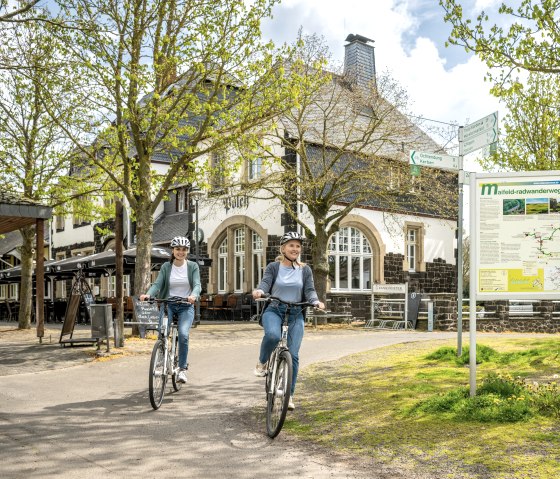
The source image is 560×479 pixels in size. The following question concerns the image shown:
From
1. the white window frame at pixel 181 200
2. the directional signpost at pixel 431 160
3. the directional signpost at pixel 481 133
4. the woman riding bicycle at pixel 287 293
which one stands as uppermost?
the white window frame at pixel 181 200

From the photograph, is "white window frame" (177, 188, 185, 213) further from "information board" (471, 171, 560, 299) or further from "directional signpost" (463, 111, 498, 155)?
"information board" (471, 171, 560, 299)

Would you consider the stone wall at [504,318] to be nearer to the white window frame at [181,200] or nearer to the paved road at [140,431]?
the paved road at [140,431]

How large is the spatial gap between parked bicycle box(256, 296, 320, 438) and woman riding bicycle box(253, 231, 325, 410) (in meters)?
0.21

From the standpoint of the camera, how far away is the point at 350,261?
95.3ft

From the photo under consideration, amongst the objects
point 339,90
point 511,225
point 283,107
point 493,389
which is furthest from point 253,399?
point 339,90

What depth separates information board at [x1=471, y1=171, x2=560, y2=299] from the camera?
24.2 ft

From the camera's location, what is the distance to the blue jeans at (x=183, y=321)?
9.02 metres

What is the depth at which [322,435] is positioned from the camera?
673 centimetres

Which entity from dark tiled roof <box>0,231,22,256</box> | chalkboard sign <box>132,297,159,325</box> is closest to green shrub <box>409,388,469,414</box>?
chalkboard sign <box>132,297,159,325</box>

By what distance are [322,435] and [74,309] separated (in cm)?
948

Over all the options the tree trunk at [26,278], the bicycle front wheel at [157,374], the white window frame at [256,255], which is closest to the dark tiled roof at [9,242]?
the white window frame at [256,255]

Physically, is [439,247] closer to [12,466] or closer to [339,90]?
[339,90]

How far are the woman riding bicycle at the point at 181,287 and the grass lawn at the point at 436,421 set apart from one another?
62.0 inches

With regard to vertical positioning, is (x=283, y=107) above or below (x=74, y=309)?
above
